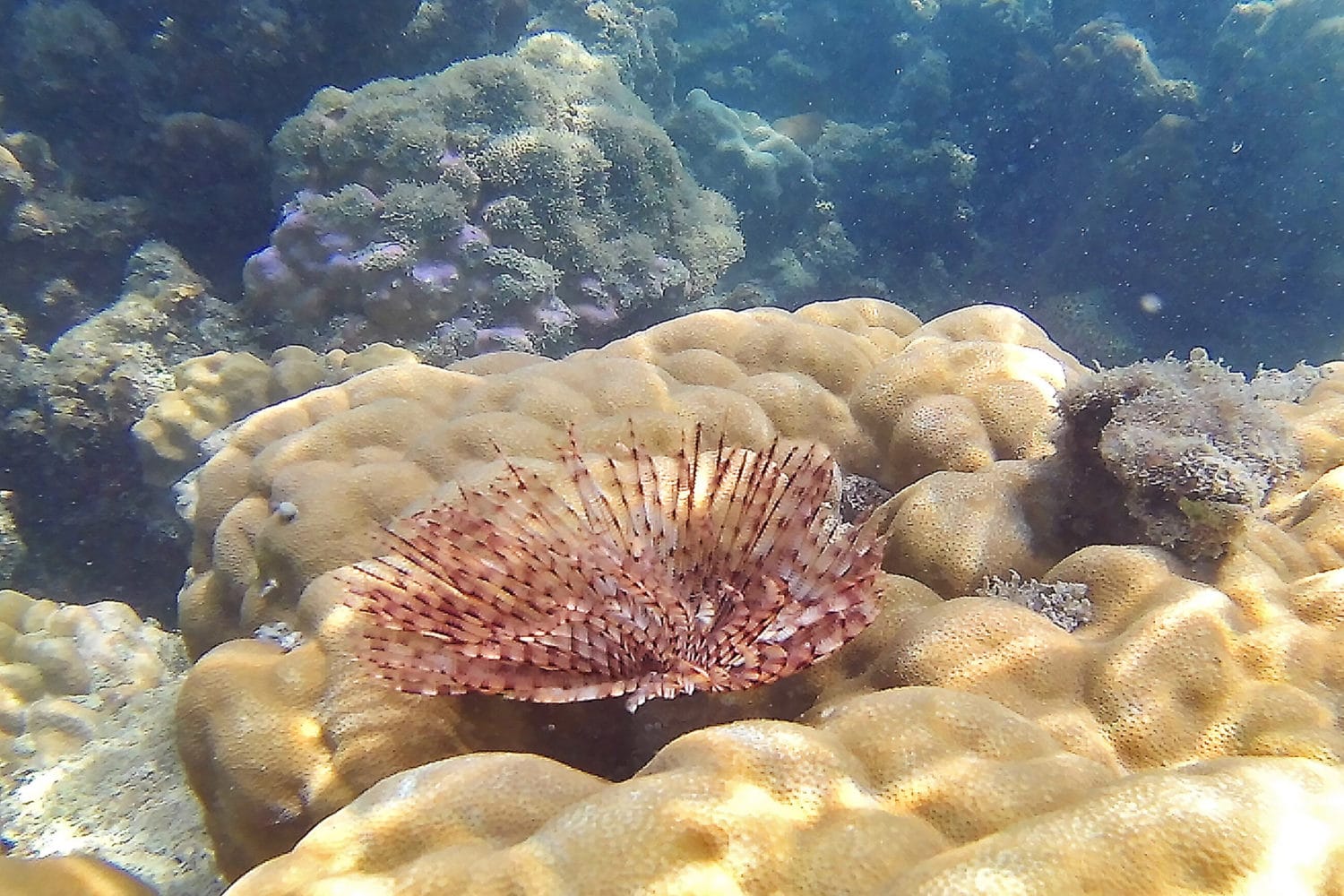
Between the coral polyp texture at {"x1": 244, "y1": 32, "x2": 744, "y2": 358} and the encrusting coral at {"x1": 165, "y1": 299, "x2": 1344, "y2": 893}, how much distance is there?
360cm

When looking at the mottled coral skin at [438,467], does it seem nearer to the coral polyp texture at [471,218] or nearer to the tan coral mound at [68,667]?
the tan coral mound at [68,667]

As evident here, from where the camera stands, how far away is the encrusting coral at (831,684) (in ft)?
5.08

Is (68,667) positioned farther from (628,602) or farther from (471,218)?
(471,218)

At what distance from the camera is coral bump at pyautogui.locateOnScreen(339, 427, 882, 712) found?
189 centimetres

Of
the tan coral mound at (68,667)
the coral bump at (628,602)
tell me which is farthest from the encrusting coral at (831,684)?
the tan coral mound at (68,667)

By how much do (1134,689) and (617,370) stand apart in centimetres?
231

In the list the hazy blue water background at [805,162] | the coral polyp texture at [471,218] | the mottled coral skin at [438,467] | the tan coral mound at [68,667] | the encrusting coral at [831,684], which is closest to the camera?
the encrusting coral at [831,684]

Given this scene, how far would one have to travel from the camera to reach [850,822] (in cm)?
164

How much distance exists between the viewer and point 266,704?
2459 millimetres

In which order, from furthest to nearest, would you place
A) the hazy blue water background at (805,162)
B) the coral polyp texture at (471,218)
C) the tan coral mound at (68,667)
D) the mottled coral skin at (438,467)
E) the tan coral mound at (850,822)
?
the hazy blue water background at (805,162)
the coral polyp texture at (471,218)
the tan coral mound at (68,667)
the mottled coral skin at (438,467)
the tan coral mound at (850,822)

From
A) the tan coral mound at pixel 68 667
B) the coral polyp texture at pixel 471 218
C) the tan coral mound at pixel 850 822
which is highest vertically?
the coral polyp texture at pixel 471 218

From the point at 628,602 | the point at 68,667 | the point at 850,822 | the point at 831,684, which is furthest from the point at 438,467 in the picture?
the point at 68,667

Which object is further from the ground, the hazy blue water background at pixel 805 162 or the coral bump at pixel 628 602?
the hazy blue water background at pixel 805 162

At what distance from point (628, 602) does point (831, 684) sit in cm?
75
